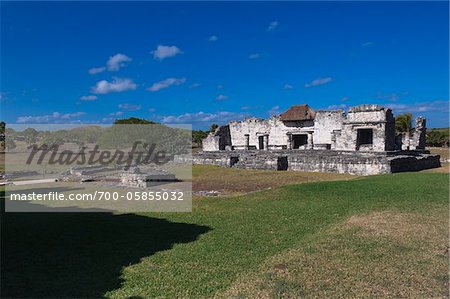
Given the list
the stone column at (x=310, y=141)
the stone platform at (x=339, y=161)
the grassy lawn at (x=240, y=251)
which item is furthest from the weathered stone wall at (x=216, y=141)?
the grassy lawn at (x=240, y=251)

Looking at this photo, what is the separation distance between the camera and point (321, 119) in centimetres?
3095

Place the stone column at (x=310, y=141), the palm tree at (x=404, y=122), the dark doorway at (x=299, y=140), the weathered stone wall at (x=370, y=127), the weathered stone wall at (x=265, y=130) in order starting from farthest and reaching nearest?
the palm tree at (x=404, y=122) → the dark doorway at (x=299, y=140) → the weathered stone wall at (x=265, y=130) → the stone column at (x=310, y=141) → the weathered stone wall at (x=370, y=127)

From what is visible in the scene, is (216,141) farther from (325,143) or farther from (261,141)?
(325,143)

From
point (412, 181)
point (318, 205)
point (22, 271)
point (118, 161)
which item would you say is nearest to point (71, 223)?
point (22, 271)

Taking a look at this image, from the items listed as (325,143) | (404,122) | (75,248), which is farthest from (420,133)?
(75,248)

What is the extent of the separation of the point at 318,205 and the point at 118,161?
2179 cm

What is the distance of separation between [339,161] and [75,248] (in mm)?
16880

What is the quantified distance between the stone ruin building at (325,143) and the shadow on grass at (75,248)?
14223 millimetres

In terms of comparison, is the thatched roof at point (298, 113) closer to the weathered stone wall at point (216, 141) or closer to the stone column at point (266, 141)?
the stone column at point (266, 141)

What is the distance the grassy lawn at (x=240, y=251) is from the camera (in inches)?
206

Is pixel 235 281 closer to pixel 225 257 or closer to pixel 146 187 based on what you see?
pixel 225 257

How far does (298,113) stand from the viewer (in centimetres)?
3247

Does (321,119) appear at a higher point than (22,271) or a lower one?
higher

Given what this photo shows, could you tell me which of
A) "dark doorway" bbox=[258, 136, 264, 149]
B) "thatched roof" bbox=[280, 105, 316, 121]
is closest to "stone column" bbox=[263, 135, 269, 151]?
"dark doorway" bbox=[258, 136, 264, 149]
